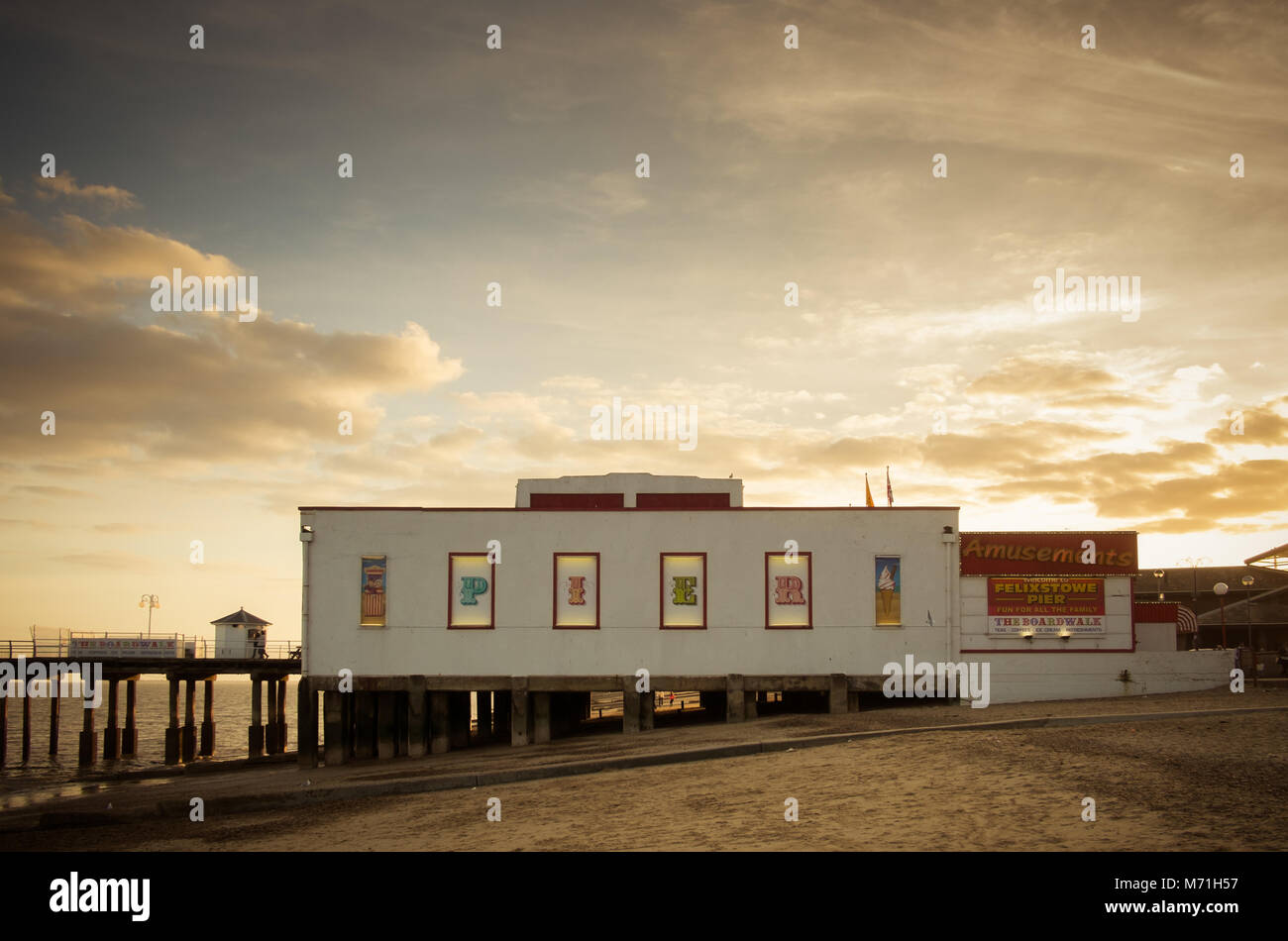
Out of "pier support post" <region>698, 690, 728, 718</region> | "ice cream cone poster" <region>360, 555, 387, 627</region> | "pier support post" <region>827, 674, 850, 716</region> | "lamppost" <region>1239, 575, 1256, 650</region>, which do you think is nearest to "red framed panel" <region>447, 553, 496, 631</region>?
"ice cream cone poster" <region>360, 555, 387, 627</region>

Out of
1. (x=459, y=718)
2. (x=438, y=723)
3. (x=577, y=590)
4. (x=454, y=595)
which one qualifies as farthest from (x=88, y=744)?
(x=577, y=590)

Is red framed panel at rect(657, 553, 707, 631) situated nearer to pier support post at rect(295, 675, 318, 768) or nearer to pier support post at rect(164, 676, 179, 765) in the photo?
pier support post at rect(295, 675, 318, 768)

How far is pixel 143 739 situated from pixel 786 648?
53254mm

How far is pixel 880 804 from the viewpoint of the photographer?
13883 millimetres

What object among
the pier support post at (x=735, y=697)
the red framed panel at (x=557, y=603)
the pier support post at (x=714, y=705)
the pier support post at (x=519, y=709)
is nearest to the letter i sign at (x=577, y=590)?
the red framed panel at (x=557, y=603)

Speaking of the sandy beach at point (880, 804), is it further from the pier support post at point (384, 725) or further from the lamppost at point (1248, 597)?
the lamppost at point (1248, 597)

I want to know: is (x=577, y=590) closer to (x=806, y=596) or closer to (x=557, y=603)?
(x=557, y=603)

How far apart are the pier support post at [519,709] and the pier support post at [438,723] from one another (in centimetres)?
234

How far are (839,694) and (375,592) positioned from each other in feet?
42.7

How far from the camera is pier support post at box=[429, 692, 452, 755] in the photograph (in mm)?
28891

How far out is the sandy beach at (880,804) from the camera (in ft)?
38.5

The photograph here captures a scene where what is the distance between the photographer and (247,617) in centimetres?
5456

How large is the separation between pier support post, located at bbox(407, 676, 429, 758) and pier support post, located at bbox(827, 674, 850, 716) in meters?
11.1
